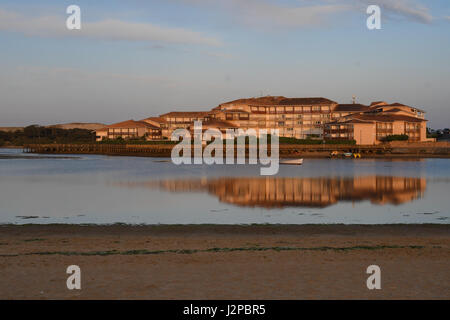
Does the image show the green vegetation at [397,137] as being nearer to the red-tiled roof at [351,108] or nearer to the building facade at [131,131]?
the red-tiled roof at [351,108]

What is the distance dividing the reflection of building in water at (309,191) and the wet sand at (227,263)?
10393 mm

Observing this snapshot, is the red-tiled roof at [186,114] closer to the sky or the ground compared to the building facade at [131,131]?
closer to the sky

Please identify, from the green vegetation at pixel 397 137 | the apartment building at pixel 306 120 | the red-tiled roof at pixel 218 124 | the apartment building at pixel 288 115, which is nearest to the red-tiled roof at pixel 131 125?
the apartment building at pixel 306 120

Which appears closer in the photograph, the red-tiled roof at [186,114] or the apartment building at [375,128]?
the apartment building at [375,128]

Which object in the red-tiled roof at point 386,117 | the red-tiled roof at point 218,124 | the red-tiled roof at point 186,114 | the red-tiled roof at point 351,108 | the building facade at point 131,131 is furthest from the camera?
the building facade at point 131,131

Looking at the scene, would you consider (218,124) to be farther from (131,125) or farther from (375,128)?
(131,125)

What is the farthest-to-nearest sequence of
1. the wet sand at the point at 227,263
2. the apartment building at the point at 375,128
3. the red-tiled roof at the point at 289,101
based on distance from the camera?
the red-tiled roof at the point at 289,101 → the apartment building at the point at 375,128 → the wet sand at the point at 227,263

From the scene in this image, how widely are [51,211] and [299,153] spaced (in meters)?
75.4

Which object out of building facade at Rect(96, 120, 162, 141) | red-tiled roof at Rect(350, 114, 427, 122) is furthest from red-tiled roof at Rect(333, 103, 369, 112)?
building facade at Rect(96, 120, 162, 141)

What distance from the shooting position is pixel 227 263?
32.9ft

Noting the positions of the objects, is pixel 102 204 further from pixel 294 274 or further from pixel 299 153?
pixel 299 153

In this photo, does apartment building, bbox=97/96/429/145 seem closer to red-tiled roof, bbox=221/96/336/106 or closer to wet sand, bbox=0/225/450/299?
red-tiled roof, bbox=221/96/336/106

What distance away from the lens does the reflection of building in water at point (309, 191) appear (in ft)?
85.6
